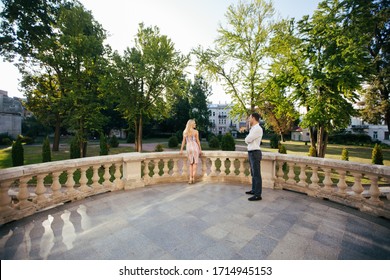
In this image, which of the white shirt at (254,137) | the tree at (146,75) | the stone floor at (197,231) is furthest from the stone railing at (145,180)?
the tree at (146,75)

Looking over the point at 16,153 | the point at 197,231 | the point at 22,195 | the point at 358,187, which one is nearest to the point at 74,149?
the point at 16,153

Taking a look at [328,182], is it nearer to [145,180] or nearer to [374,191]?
[374,191]

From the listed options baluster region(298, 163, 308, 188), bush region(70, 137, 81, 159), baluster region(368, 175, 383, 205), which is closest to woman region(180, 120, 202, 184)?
baluster region(298, 163, 308, 188)

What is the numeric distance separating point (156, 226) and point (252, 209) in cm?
214

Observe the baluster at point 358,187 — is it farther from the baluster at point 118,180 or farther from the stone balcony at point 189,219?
the baluster at point 118,180

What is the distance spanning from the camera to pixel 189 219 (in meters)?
3.51

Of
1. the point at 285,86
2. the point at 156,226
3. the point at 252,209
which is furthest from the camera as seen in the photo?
the point at 285,86

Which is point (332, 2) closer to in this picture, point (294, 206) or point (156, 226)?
point (294, 206)

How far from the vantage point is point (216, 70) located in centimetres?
1379

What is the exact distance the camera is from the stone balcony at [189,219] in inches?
102

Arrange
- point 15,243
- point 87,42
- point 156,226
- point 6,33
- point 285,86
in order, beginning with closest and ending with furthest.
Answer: point 15,243 < point 156,226 < point 285,86 < point 87,42 < point 6,33

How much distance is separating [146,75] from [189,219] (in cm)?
1598

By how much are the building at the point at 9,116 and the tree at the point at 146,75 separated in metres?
30.5

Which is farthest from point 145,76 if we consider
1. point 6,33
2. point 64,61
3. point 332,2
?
point 6,33
